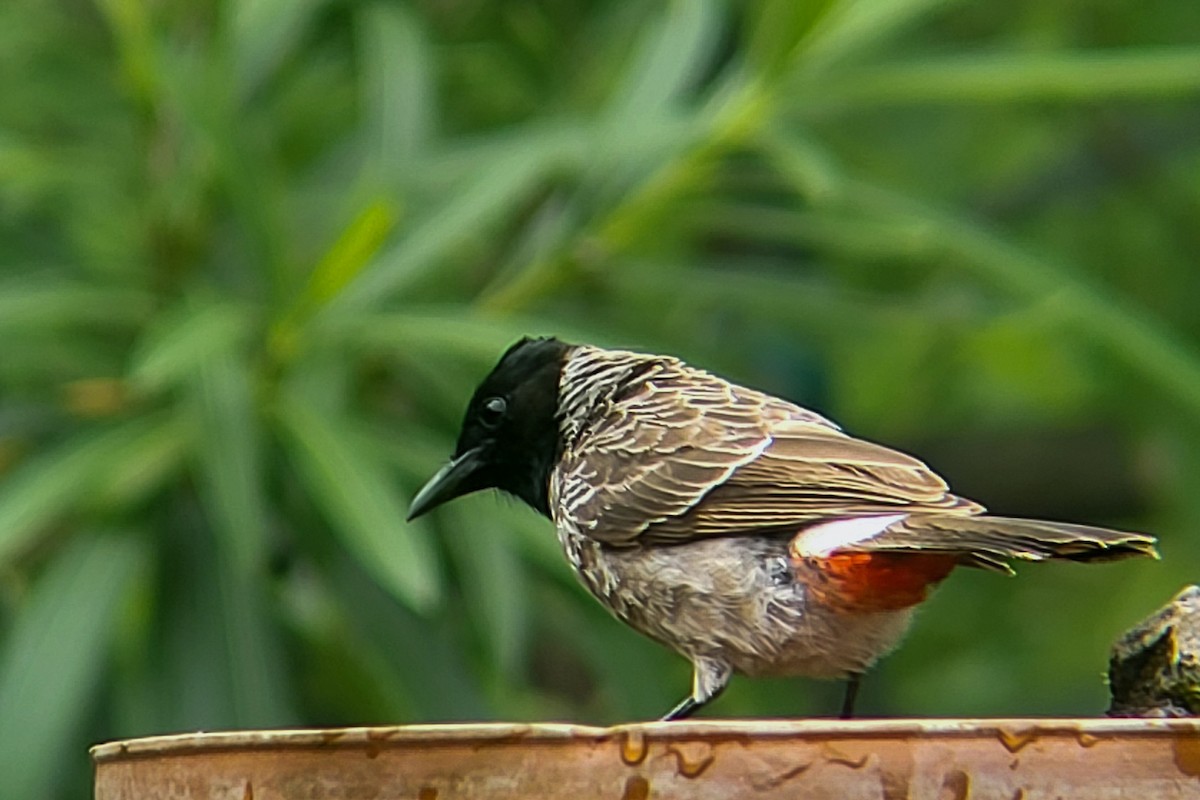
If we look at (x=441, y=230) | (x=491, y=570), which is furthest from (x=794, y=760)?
(x=441, y=230)

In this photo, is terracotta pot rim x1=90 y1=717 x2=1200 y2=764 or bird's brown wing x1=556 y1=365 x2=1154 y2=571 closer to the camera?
terracotta pot rim x1=90 y1=717 x2=1200 y2=764

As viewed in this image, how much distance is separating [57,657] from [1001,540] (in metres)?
2.42

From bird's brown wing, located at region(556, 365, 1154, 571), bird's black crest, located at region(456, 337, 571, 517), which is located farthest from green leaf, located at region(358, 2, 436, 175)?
bird's brown wing, located at region(556, 365, 1154, 571)

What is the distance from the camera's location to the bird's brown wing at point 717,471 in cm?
298

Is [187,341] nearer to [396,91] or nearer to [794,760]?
[396,91]

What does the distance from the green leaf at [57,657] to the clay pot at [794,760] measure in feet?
8.36

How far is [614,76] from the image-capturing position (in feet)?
19.2

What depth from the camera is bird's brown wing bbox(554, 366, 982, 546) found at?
2980 millimetres

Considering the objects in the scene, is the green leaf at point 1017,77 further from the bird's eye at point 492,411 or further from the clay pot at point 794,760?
the clay pot at point 794,760

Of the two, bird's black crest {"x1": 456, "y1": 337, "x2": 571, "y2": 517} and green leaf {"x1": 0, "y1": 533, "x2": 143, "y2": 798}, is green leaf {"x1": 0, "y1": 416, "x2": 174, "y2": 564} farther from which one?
bird's black crest {"x1": 456, "y1": 337, "x2": 571, "y2": 517}

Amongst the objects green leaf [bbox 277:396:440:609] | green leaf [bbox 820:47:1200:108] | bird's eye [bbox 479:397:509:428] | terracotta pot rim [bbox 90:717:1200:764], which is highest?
green leaf [bbox 820:47:1200:108]

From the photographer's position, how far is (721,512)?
312cm

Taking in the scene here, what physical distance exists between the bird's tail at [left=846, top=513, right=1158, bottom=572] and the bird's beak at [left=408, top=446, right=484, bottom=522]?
3.15 ft

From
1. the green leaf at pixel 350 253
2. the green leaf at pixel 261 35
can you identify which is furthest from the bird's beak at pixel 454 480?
the green leaf at pixel 261 35
